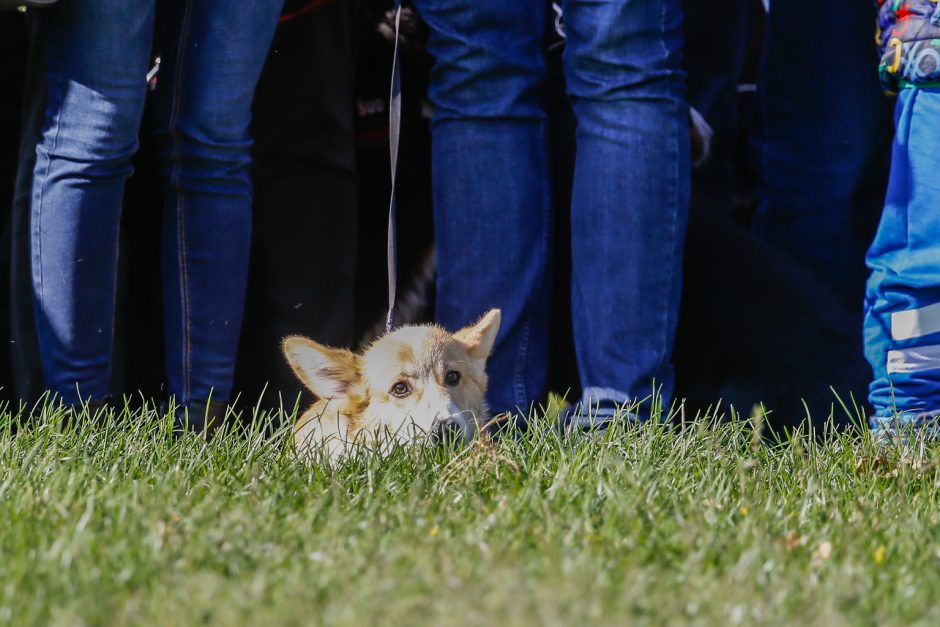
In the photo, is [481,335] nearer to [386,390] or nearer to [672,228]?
[386,390]

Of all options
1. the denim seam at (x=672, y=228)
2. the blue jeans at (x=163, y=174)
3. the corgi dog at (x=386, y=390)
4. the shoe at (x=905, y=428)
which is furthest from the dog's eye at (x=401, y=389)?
the shoe at (x=905, y=428)

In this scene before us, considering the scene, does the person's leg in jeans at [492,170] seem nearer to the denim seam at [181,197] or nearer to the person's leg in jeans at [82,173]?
the denim seam at [181,197]

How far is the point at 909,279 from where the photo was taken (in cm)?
221

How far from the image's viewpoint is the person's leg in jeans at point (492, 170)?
228 centimetres

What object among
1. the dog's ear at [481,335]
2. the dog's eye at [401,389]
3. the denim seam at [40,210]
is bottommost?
the dog's eye at [401,389]

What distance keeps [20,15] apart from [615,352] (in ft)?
5.96

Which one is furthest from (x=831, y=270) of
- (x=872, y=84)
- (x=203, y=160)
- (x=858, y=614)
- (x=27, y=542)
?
(x=27, y=542)

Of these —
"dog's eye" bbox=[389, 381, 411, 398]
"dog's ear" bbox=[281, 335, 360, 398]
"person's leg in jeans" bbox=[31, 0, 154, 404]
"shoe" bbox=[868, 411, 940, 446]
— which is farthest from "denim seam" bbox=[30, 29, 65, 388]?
"shoe" bbox=[868, 411, 940, 446]

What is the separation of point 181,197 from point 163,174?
0.23 feet

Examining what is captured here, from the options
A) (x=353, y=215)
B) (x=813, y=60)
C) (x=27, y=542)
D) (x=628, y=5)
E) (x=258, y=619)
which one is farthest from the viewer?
(x=813, y=60)

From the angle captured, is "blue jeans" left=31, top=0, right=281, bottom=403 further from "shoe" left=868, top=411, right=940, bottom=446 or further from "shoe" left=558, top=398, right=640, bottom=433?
"shoe" left=868, top=411, right=940, bottom=446

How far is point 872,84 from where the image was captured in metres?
2.84

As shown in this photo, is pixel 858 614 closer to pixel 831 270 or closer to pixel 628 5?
pixel 628 5

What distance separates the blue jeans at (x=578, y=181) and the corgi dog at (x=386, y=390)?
0.28 metres
